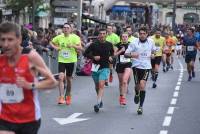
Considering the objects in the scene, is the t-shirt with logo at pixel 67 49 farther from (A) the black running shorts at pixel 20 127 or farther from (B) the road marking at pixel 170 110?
(A) the black running shorts at pixel 20 127

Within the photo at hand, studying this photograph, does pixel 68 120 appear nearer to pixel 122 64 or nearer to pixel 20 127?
pixel 122 64

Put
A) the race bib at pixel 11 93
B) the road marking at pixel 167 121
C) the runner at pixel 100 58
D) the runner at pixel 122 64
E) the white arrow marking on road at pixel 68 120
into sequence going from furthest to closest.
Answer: the runner at pixel 122 64 → the runner at pixel 100 58 → the white arrow marking on road at pixel 68 120 → the road marking at pixel 167 121 → the race bib at pixel 11 93

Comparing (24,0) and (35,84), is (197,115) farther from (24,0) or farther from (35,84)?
(24,0)

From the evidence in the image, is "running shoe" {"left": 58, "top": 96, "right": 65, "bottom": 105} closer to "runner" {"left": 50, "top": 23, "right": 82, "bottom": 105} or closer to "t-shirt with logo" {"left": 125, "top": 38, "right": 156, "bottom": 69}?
"runner" {"left": 50, "top": 23, "right": 82, "bottom": 105}

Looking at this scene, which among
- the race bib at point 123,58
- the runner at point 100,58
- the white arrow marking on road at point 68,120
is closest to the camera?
the white arrow marking on road at point 68,120

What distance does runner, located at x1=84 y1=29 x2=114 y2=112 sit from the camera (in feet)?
44.3

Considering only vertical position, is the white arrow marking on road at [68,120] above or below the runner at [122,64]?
below

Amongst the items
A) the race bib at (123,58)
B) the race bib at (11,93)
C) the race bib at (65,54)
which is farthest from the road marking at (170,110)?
the race bib at (11,93)

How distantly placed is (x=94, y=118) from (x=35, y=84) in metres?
6.55

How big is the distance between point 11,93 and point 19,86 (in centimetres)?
11

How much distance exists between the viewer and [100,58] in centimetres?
1362

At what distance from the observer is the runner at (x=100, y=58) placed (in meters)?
13.5

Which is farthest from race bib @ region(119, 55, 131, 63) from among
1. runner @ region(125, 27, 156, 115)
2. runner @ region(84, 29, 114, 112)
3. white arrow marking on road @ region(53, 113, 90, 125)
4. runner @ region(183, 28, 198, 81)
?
Result: runner @ region(183, 28, 198, 81)

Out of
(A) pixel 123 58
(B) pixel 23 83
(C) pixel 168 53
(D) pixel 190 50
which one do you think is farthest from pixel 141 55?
(C) pixel 168 53
